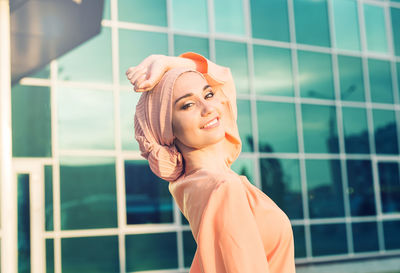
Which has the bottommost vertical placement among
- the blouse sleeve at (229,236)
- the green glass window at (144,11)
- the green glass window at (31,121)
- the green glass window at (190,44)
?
the blouse sleeve at (229,236)

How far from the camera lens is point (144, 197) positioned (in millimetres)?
9023

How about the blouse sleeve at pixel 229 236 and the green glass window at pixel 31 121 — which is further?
the green glass window at pixel 31 121

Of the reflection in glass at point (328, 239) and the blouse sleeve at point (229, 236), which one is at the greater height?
the blouse sleeve at point (229, 236)

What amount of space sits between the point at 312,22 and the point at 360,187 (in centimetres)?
381

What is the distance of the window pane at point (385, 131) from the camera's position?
11.9m

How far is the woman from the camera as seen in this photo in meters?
1.81

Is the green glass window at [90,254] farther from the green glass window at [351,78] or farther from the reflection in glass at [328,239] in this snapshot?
the green glass window at [351,78]

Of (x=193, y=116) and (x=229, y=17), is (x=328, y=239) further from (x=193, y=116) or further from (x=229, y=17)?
(x=193, y=116)

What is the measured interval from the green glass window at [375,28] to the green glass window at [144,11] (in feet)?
17.2

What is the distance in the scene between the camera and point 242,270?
5.72 ft

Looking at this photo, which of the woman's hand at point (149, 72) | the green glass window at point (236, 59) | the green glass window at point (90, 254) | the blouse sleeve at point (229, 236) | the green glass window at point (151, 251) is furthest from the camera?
the green glass window at point (236, 59)

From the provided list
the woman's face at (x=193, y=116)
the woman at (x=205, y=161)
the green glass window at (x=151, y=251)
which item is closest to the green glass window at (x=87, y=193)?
the green glass window at (x=151, y=251)

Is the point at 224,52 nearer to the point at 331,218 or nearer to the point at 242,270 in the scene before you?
the point at 331,218

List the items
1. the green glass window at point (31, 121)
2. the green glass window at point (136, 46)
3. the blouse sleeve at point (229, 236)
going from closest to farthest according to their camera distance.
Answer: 1. the blouse sleeve at point (229, 236)
2. the green glass window at point (31, 121)
3. the green glass window at point (136, 46)
